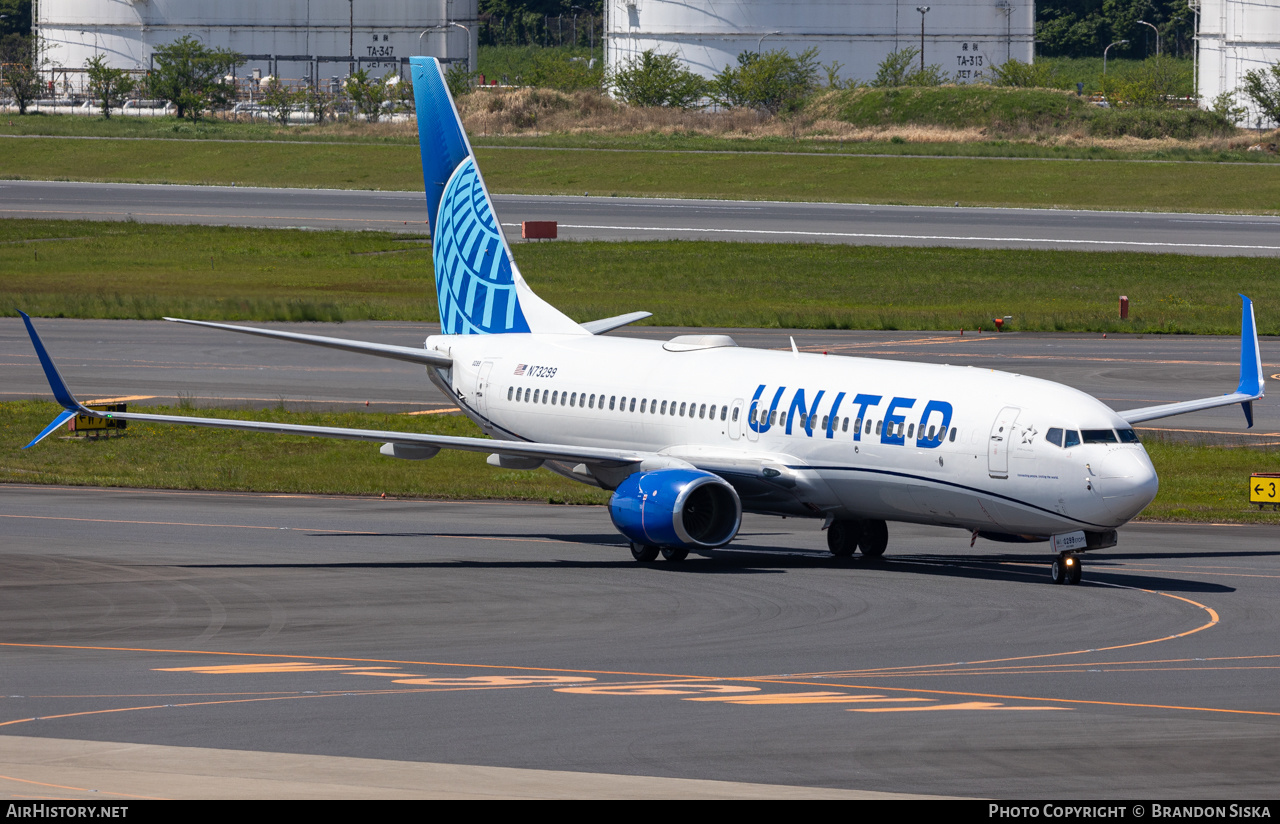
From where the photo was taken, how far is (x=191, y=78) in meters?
192

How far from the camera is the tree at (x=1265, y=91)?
533 feet

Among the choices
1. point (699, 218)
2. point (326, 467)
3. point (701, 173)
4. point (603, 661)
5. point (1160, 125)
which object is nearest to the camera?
point (603, 661)

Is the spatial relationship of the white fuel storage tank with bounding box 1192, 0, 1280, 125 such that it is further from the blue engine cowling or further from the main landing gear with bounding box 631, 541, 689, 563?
the blue engine cowling

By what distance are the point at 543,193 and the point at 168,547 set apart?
10225cm

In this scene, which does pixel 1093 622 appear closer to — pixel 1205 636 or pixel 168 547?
pixel 1205 636

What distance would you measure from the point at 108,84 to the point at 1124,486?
181 metres

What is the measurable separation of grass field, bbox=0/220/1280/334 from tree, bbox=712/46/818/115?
79097 mm

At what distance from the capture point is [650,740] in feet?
67.5

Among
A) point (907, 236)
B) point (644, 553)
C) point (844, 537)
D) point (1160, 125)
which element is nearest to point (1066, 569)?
point (844, 537)

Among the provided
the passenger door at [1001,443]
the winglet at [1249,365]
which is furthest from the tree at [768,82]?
the passenger door at [1001,443]

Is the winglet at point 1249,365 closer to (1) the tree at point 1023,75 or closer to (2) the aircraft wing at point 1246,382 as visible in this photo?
(2) the aircraft wing at point 1246,382

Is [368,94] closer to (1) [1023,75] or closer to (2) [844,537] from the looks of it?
(1) [1023,75]

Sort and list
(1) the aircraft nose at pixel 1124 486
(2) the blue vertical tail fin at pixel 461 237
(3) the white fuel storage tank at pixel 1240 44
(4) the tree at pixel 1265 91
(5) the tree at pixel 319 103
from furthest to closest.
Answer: (5) the tree at pixel 319 103 → (3) the white fuel storage tank at pixel 1240 44 → (4) the tree at pixel 1265 91 → (2) the blue vertical tail fin at pixel 461 237 → (1) the aircraft nose at pixel 1124 486

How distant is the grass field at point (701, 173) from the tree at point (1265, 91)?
91.2 feet
